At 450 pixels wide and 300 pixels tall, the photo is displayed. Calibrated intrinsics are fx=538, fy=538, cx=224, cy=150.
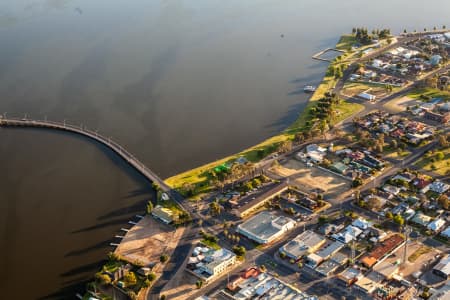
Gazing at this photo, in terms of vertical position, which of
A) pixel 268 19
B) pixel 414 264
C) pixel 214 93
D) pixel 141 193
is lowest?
pixel 414 264

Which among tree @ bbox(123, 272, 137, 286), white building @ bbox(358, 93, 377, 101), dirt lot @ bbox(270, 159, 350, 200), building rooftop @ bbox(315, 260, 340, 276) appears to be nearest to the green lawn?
white building @ bbox(358, 93, 377, 101)

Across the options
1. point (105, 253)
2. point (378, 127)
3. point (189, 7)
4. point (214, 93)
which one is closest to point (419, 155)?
point (378, 127)

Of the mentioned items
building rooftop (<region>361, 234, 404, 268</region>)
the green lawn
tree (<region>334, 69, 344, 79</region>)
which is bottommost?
building rooftop (<region>361, 234, 404, 268</region>)

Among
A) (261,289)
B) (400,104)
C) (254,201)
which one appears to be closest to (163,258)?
(261,289)

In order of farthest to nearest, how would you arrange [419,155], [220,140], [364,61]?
[364,61] < [220,140] < [419,155]

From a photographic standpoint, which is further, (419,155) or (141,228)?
(419,155)

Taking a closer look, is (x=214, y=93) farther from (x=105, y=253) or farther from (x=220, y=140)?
(x=105, y=253)

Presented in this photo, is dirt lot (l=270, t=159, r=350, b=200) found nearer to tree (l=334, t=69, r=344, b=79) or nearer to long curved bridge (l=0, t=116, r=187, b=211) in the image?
long curved bridge (l=0, t=116, r=187, b=211)

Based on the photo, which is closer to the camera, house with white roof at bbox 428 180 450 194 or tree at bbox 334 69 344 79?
house with white roof at bbox 428 180 450 194
